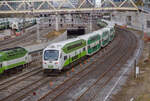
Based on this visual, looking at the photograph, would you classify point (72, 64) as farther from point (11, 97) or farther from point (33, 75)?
point (11, 97)

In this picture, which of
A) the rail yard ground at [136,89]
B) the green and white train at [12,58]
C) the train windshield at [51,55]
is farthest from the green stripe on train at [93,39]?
A: the train windshield at [51,55]

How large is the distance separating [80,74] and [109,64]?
283 inches

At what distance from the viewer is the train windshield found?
3049 cm

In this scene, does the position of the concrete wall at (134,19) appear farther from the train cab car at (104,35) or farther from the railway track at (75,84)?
the railway track at (75,84)

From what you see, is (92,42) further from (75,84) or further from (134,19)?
(134,19)

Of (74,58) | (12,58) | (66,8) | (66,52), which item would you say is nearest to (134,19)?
(66,8)

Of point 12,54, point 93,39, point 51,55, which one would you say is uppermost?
point 93,39

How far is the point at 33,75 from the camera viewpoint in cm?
3266

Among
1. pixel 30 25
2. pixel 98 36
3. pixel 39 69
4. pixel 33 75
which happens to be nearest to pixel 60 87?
pixel 33 75

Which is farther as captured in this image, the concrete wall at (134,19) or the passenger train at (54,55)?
the concrete wall at (134,19)

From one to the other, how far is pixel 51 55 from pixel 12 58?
16.8 ft

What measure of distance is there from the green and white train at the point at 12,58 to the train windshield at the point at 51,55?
4404mm

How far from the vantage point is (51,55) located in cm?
3073

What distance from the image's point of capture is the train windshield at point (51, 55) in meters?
30.5
